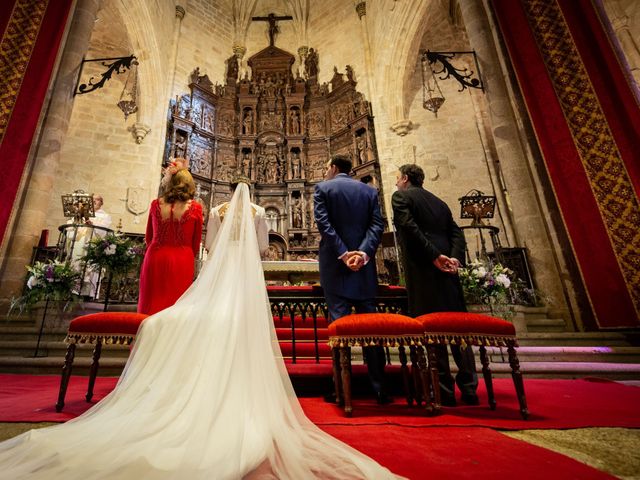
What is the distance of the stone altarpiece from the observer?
1020cm

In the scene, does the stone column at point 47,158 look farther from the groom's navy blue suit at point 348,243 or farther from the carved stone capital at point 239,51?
the carved stone capital at point 239,51

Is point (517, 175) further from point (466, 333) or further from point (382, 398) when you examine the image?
point (382, 398)

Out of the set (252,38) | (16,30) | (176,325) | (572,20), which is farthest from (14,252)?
(252,38)

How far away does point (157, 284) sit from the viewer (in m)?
2.57

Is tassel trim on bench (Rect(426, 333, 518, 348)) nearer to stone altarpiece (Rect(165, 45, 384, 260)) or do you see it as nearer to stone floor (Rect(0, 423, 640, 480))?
stone floor (Rect(0, 423, 640, 480))

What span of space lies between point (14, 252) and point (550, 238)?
801 cm

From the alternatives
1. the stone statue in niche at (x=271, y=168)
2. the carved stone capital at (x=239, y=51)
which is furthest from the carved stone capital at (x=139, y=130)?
the carved stone capital at (x=239, y=51)

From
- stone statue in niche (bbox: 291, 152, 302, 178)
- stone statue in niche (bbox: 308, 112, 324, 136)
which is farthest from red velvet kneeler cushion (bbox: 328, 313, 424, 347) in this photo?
stone statue in niche (bbox: 308, 112, 324, 136)

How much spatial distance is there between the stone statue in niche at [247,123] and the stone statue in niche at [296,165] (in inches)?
72.1

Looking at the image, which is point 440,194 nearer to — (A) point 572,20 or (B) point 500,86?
(B) point 500,86

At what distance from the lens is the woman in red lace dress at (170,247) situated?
8.44 feet

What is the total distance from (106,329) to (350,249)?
1.89 meters

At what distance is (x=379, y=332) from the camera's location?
214cm

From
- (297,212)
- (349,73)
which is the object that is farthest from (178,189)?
(349,73)
